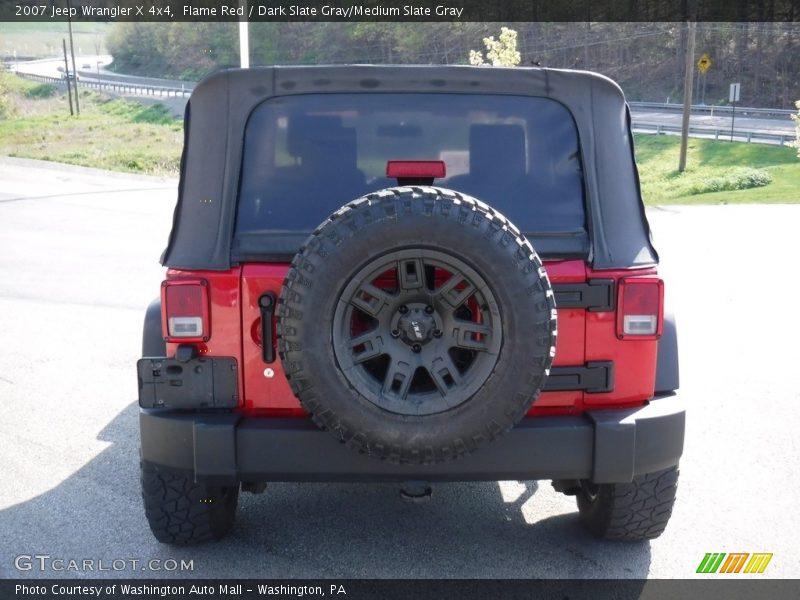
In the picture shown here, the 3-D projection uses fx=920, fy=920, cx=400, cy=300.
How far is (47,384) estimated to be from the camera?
6.46 m

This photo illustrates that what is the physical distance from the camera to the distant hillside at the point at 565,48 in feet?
247

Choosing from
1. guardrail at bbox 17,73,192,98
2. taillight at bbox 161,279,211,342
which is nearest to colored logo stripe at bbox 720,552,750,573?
taillight at bbox 161,279,211,342

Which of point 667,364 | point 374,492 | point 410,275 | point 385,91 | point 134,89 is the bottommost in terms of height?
point 374,492

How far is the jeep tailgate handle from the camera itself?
3.26 metres

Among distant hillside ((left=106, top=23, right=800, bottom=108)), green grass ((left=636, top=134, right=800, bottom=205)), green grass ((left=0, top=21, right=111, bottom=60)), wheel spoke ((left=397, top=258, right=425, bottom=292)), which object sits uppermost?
green grass ((left=0, top=21, right=111, bottom=60))

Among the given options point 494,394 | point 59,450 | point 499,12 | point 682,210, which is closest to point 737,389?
point 494,394

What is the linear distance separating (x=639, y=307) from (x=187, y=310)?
1.64 m

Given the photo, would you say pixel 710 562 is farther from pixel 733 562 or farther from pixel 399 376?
pixel 399 376

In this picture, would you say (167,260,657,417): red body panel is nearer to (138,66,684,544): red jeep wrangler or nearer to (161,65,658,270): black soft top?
(138,66,684,544): red jeep wrangler

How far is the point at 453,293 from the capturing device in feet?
9.79

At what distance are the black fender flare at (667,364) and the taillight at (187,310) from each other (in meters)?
1.76

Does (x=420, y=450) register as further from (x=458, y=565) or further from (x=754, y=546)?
(x=754, y=546)

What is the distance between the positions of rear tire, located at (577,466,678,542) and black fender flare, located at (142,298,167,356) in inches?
72.7

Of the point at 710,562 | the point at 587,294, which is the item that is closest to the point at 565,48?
the point at 710,562
